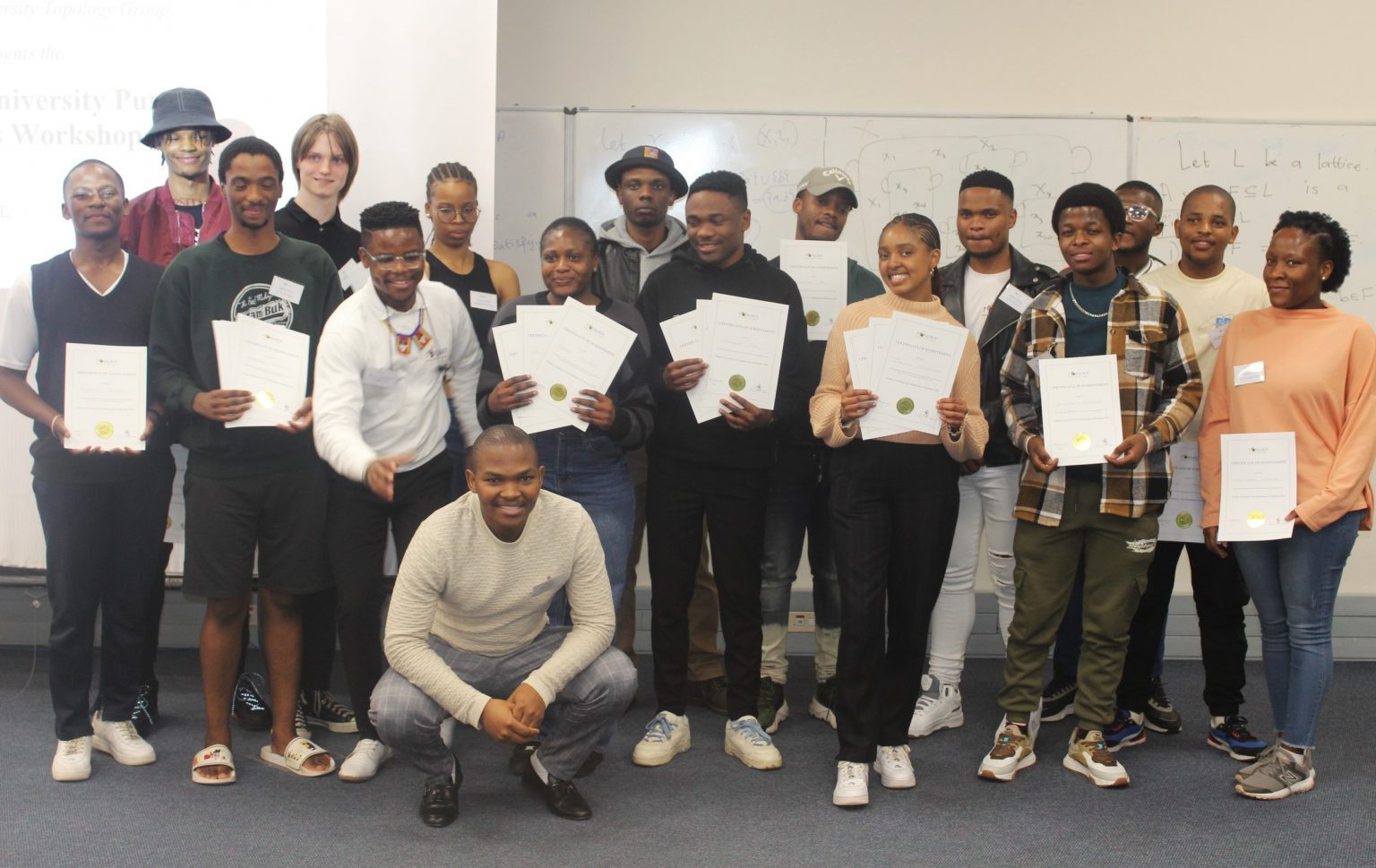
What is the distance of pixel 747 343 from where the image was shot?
334cm

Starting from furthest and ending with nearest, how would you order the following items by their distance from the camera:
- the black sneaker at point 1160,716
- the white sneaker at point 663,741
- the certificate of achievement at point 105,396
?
1. the black sneaker at point 1160,716
2. the white sneaker at point 663,741
3. the certificate of achievement at point 105,396

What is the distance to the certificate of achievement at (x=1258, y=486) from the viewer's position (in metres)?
3.20

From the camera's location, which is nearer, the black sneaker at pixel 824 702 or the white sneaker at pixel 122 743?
the white sneaker at pixel 122 743

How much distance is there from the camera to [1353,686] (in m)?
4.52

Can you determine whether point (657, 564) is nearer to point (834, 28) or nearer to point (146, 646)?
point (146, 646)

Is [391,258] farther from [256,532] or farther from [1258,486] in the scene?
[1258,486]

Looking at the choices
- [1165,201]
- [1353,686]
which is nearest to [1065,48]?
[1165,201]

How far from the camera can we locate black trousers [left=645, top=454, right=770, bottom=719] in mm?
3426

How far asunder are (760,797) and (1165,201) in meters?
3.28

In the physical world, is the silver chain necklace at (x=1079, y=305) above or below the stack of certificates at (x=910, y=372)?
above

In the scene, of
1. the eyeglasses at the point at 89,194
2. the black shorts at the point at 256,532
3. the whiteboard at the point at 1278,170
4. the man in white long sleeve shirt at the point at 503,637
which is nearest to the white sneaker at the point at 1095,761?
the man in white long sleeve shirt at the point at 503,637

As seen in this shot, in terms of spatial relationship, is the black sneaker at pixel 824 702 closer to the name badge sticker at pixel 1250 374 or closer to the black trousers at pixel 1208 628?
the black trousers at pixel 1208 628

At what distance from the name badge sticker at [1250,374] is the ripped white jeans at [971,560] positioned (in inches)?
27.5

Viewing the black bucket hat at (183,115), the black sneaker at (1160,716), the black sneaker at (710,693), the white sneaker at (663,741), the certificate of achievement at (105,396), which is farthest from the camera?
the black sneaker at (710,693)
